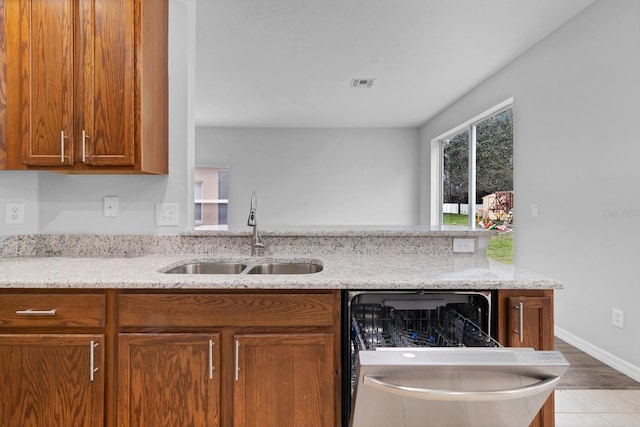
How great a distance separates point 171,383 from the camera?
125 cm

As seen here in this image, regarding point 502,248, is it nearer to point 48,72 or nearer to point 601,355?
point 601,355

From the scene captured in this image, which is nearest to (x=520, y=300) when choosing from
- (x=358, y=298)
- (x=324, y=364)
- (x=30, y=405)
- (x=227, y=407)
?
(x=358, y=298)

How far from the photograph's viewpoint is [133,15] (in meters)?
1.62

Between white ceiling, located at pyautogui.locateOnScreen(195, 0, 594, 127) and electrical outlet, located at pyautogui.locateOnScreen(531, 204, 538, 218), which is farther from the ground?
white ceiling, located at pyautogui.locateOnScreen(195, 0, 594, 127)

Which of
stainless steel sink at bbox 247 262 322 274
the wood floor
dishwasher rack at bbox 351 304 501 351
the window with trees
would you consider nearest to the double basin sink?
stainless steel sink at bbox 247 262 322 274

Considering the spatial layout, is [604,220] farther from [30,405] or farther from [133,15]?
[30,405]

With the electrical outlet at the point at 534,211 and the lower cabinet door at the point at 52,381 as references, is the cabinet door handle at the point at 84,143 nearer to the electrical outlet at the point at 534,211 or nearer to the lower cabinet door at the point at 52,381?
the lower cabinet door at the point at 52,381

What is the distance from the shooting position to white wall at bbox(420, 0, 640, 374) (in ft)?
8.04

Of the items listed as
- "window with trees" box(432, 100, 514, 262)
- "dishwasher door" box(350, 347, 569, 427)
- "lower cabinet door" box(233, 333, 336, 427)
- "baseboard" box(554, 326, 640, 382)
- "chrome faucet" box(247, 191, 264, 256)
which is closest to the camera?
"dishwasher door" box(350, 347, 569, 427)

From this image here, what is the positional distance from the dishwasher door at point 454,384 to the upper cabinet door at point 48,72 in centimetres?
161

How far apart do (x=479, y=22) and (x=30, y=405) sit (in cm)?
368

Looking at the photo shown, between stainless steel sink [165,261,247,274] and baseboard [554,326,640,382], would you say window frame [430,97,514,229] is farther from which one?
stainless steel sink [165,261,247,274]

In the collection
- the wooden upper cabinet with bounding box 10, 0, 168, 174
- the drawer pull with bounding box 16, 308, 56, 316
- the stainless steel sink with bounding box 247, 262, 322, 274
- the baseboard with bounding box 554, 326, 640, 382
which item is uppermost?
the wooden upper cabinet with bounding box 10, 0, 168, 174

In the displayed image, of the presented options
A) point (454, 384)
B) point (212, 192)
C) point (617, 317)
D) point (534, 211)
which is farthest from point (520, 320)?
point (212, 192)
